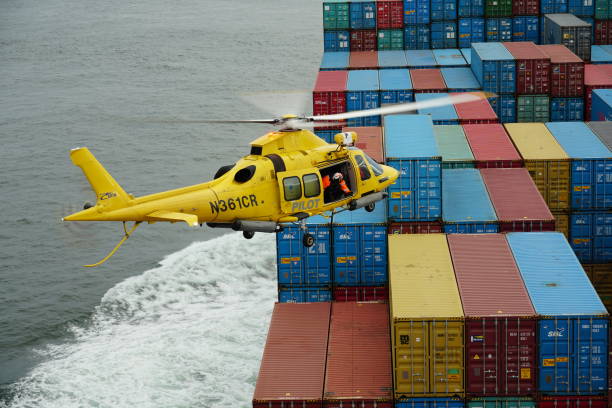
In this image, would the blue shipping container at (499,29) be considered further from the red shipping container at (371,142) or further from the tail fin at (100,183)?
the tail fin at (100,183)

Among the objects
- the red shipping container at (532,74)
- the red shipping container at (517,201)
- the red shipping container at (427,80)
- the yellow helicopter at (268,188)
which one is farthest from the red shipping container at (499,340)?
the red shipping container at (427,80)

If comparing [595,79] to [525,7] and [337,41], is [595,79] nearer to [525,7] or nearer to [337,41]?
[525,7]

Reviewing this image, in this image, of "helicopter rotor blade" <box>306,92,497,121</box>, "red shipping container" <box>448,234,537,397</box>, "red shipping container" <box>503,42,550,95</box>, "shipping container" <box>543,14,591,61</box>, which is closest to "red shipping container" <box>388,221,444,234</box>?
"red shipping container" <box>448,234,537,397</box>

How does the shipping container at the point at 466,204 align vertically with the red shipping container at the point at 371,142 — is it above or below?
below

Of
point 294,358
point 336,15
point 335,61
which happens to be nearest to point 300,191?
point 294,358

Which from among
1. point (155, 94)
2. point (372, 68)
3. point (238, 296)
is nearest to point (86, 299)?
point (238, 296)

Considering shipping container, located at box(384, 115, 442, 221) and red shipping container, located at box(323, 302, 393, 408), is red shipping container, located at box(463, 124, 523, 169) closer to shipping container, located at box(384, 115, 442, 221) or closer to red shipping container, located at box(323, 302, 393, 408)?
shipping container, located at box(384, 115, 442, 221)
